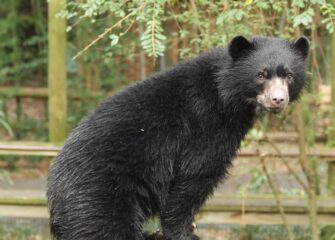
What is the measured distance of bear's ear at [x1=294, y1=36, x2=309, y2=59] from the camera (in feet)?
17.1

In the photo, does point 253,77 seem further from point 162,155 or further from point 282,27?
point 282,27

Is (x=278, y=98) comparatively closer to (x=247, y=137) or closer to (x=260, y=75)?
(x=260, y=75)

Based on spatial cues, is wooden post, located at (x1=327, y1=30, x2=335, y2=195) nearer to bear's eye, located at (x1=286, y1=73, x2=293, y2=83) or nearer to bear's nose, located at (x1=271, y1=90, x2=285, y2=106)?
bear's eye, located at (x1=286, y1=73, x2=293, y2=83)

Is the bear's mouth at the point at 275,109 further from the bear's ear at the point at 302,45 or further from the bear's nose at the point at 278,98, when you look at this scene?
the bear's ear at the point at 302,45

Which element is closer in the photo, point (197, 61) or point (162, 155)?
point (162, 155)

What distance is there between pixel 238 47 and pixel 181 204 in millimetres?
1150

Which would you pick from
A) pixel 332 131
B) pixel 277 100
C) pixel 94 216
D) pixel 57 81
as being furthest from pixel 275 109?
pixel 57 81

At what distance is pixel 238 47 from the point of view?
5.11 metres

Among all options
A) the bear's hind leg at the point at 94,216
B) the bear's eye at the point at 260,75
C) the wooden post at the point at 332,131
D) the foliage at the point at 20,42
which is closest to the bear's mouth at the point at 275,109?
the bear's eye at the point at 260,75

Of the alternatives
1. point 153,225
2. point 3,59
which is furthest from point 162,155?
point 3,59

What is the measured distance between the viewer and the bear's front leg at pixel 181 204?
5043 mm

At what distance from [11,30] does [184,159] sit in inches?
323

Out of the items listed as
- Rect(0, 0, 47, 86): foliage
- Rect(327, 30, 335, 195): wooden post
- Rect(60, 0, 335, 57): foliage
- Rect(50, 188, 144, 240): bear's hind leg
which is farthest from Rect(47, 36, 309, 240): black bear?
Rect(0, 0, 47, 86): foliage

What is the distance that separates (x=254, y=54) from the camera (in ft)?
16.8
